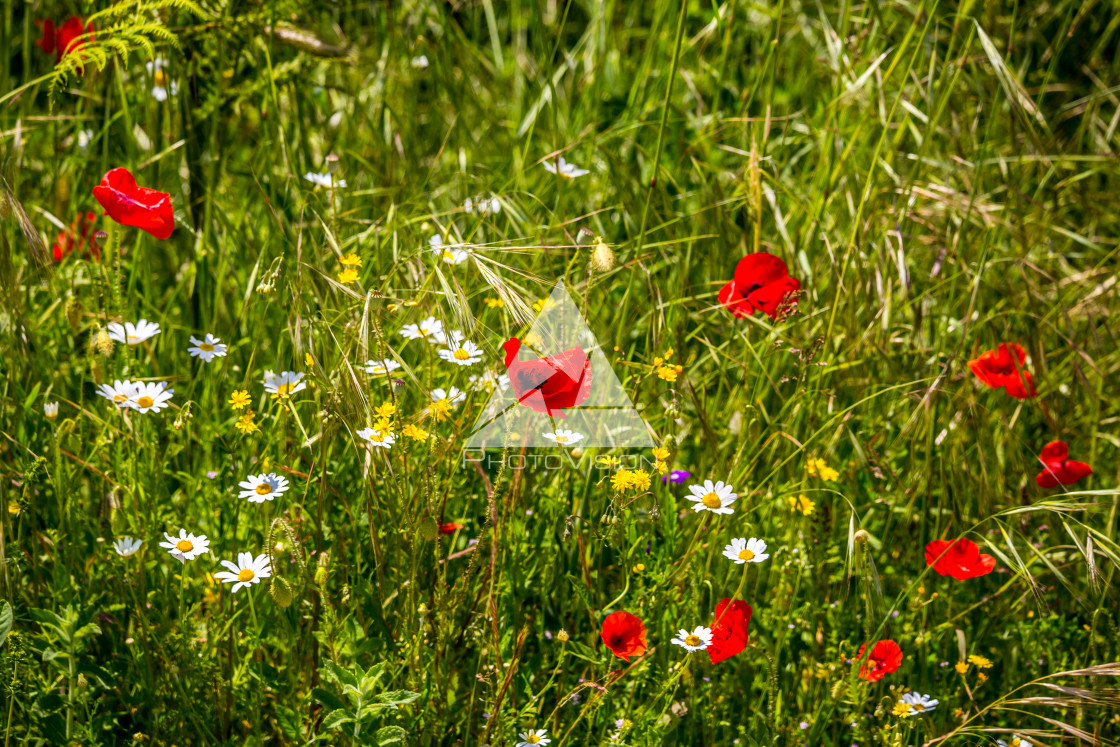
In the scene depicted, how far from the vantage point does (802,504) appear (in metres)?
1.61

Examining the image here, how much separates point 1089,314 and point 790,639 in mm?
1160

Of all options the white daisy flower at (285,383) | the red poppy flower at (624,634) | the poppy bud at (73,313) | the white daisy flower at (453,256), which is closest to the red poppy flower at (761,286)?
the white daisy flower at (453,256)

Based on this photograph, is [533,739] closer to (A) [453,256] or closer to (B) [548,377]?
(B) [548,377]

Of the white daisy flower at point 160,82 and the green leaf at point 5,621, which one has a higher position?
the white daisy flower at point 160,82

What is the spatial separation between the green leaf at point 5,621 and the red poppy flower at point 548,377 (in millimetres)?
736

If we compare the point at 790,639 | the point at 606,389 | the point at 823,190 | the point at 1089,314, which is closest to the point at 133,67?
the point at 606,389

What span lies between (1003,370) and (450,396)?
1.09 metres

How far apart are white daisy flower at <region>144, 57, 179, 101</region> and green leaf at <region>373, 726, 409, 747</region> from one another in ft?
5.16

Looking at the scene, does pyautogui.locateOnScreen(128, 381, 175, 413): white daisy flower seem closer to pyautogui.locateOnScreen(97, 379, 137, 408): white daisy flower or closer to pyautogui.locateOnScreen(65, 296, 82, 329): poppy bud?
pyautogui.locateOnScreen(97, 379, 137, 408): white daisy flower

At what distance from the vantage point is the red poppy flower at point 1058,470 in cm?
182

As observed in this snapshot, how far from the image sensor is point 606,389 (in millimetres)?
1718

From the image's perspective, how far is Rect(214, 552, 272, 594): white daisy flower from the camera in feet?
4.41

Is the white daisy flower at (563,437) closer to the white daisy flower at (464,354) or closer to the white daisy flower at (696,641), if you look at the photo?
the white daisy flower at (464,354)

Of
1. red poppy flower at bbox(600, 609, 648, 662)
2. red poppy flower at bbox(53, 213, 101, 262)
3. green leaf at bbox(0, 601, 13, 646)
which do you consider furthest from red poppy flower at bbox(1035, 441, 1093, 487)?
red poppy flower at bbox(53, 213, 101, 262)
